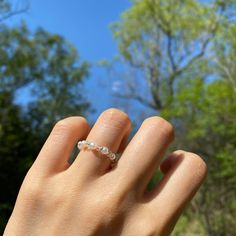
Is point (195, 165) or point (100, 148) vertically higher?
point (100, 148)

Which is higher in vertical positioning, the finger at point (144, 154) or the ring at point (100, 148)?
the ring at point (100, 148)

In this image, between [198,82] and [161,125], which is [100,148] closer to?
[161,125]

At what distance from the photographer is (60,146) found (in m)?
0.74

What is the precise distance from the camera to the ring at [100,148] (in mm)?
702

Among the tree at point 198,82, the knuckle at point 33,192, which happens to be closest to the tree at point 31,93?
the tree at point 198,82

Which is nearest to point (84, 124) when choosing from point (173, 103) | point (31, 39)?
point (173, 103)

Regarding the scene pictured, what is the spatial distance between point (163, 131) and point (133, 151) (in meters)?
0.06

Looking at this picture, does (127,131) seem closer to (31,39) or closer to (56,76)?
(31,39)

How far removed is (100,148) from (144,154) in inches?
2.9

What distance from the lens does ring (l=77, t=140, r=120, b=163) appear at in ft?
2.30

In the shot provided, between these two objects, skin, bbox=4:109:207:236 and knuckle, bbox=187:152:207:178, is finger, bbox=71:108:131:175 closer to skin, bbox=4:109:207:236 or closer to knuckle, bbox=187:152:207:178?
skin, bbox=4:109:207:236

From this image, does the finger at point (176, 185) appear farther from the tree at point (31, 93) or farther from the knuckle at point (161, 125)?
the tree at point (31, 93)

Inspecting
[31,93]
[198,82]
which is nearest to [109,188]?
[198,82]

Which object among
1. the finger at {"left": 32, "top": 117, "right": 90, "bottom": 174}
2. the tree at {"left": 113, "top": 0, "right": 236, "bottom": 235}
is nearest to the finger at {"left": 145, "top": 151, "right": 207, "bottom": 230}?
the finger at {"left": 32, "top": 117, "right": 90, "bottom": 174}
